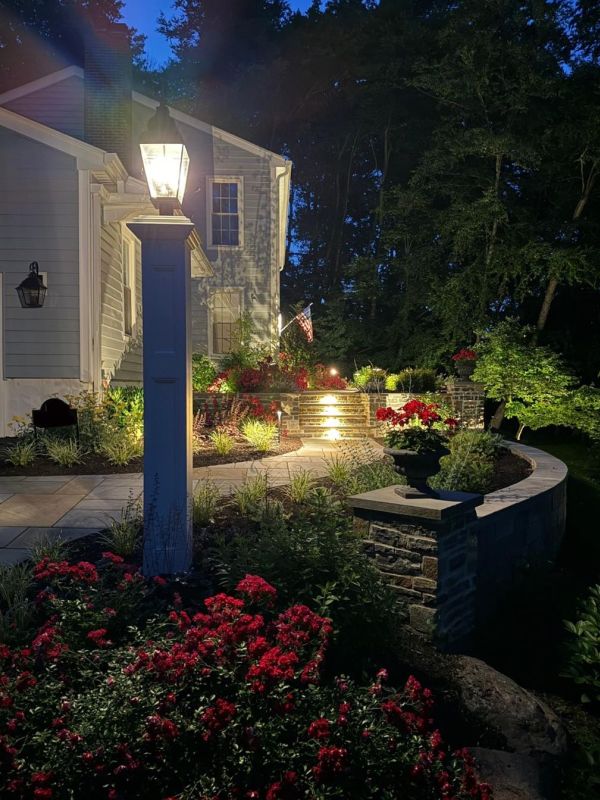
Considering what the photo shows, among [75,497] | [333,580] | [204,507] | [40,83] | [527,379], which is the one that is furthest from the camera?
[527,379]

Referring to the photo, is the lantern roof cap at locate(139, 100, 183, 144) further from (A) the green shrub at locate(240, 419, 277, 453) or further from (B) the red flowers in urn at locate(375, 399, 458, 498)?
(A) the green shrub at locate(240, 419, 277, 453)

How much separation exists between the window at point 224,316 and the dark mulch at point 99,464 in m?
6.52

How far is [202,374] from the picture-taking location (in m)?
13.0

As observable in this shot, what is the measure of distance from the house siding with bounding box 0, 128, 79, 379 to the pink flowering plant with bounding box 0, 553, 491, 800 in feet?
25.7

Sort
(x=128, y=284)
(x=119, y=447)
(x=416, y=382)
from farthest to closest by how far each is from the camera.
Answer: (x=416, y=382) < (x=128, y=284) < (x=119, y=447)

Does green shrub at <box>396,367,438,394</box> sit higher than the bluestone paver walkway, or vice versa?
green shrub at <box>396,367,438,394</box>

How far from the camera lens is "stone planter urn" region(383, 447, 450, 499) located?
3742 mm

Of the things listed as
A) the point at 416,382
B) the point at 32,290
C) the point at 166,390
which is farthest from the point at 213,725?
the point at 416,382

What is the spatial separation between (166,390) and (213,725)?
209cm

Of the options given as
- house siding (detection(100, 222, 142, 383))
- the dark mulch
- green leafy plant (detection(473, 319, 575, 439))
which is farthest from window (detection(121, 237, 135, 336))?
green leafy plant (detection(473, 319, 575, 439))

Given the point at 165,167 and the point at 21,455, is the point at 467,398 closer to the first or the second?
the point at 21,455

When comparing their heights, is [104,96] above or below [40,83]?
below

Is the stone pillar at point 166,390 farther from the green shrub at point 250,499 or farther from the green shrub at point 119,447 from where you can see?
the green shrub at point 119,447

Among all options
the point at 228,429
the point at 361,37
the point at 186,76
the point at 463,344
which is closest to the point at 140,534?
the point at 228,429
